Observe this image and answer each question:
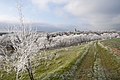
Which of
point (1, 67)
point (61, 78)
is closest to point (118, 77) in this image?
point (61, 78)

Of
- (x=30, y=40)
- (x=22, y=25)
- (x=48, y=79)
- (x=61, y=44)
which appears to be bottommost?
(x=61, y=44)

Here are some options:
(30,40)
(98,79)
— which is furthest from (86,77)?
(30,40)

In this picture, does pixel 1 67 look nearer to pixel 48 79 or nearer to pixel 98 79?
pixel 48 79

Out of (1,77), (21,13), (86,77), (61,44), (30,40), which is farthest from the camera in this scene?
(61,44)

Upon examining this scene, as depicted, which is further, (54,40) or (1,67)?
(54,40)

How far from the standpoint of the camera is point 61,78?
1677 inches

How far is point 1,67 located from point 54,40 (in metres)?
125

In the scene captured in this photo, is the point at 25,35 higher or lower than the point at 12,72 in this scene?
higher

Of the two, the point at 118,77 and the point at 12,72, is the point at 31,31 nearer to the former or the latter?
the point at 118,77

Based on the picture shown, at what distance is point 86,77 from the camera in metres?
41.6

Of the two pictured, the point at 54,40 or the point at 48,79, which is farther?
the point at 54,40

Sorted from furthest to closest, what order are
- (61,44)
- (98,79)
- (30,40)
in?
(61,44), (98,79), (30,40)

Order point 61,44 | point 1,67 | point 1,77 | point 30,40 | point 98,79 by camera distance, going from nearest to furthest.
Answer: point 30,40 → point 98,79 → point 1,77 → point 1,67 → point 61,44

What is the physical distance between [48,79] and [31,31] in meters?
13.7
